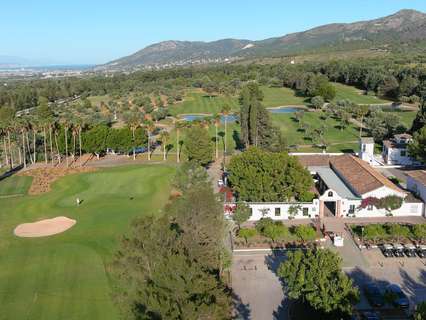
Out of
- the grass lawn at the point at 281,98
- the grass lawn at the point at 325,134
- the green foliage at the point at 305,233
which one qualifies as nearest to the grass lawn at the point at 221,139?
the grass lawn at the point at 325,134

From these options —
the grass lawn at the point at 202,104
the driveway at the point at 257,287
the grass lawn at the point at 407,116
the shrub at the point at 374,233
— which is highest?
the grass lawn at the point at 202,104

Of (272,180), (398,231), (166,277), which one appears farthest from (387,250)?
(166,277)

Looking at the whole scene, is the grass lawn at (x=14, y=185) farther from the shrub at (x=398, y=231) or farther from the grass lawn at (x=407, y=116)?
the grass lawn at (x=407, y=116)

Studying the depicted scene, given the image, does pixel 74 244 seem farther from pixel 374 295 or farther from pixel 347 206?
pixel 347 206

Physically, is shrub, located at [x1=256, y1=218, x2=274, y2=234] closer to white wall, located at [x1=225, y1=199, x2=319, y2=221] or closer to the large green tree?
white wall, located at [x1=225, y1=199, x2=319, y2=221]

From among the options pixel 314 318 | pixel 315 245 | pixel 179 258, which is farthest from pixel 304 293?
pixel 315 245

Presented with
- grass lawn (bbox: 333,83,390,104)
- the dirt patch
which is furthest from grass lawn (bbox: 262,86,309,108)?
the dirt patch

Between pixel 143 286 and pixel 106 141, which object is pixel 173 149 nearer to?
pixel 106 141
